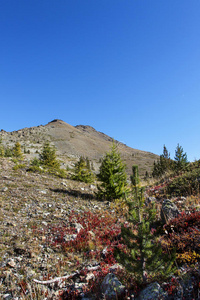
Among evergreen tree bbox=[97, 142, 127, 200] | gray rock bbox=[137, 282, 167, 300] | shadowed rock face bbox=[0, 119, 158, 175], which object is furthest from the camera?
shadowed rock face bbox=[0, 119, 158, 175]

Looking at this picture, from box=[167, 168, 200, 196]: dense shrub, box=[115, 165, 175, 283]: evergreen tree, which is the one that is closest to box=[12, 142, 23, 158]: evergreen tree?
box=[167, 168, 200, 196]: dense shrub

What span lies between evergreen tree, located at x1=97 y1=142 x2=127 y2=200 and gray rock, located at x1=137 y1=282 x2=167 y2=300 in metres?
8.73

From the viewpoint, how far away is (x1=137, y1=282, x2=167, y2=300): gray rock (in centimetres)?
310

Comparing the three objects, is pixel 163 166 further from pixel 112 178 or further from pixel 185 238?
pixel 185 238

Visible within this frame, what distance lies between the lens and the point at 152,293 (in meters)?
3.17

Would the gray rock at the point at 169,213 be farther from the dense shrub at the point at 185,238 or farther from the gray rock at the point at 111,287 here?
the gray rock at the point at 111,287

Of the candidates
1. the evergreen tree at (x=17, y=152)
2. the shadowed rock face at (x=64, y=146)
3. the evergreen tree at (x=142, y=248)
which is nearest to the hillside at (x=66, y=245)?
the evergreen tree at (x=142, y=248)

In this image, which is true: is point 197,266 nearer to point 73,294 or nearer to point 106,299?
point 106,299

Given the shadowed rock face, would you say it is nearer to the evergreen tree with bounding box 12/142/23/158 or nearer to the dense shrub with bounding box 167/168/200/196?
the evergreen tree with bounding box 12/142/23/158

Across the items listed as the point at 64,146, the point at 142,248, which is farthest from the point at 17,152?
the point at 64,146

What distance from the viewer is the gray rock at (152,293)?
310 cm

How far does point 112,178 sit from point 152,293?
29.5 ft

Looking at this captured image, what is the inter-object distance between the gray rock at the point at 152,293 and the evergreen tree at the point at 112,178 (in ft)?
28.6

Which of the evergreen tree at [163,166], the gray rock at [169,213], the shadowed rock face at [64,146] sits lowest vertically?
the gray rock at [169,213]
